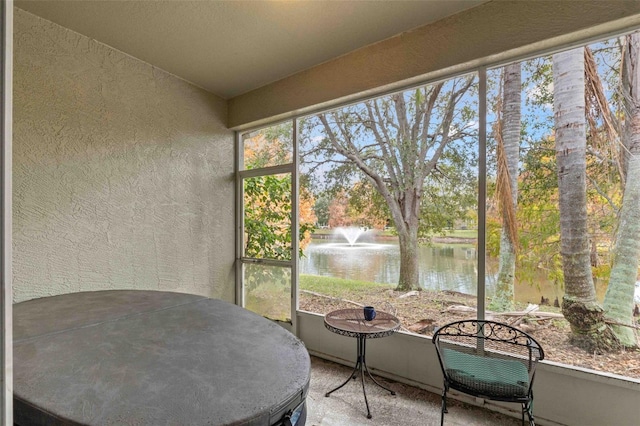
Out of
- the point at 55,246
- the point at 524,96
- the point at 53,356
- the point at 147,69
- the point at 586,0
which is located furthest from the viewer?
the point at 147,69

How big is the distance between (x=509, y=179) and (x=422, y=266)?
0.99 meters

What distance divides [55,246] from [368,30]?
303 centimetres

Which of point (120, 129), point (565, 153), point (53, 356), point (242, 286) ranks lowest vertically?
point (242, 286)

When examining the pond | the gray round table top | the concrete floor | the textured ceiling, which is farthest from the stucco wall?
the concrete floor

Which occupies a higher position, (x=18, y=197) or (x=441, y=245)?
(x=18, y=197)

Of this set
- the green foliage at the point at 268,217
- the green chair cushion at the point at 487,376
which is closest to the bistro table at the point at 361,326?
A: the green chair cushion at the point at 487,376

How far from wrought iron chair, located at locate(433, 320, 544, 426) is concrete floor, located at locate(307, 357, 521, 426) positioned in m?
0.22

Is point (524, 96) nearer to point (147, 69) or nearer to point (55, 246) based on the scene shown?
point (147, 69)

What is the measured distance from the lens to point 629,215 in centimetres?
190

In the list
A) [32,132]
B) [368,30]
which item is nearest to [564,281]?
[368,30]

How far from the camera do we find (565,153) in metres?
2.11

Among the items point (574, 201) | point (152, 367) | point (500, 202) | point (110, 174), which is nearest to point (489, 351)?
point (500, 202)

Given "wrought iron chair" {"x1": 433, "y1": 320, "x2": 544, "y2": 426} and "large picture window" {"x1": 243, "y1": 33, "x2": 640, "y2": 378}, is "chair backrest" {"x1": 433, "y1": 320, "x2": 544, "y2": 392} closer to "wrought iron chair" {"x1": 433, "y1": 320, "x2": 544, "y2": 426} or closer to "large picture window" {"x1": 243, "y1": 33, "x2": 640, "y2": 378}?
"wrought iron chair" {"x1": 433, "y1": 320, "x2": 544, "y2": 426}

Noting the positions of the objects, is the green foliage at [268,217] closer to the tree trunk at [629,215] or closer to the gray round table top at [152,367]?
the gray round table top at [152,367]
